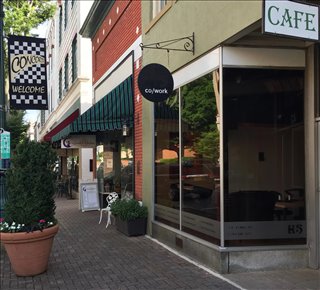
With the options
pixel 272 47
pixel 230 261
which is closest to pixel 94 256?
pixel 230 261

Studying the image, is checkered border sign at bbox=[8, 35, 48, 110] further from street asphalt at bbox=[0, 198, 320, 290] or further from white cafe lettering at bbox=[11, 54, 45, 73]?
street asphalt at bbox=[0, 198, 320, 290]

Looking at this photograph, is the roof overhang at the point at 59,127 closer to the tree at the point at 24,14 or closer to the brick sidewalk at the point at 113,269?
the tree at the point at 24,14

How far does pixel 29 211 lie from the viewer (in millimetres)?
6348

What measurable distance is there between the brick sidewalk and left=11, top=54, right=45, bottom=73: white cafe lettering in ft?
11.6

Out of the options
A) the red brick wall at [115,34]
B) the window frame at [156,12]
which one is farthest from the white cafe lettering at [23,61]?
the red brick wall at [115,34]

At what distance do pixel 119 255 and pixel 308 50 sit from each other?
451 centimetres

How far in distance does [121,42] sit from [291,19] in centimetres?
804

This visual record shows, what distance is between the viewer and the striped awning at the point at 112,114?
10.9 metres

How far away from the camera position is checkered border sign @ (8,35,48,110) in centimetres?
874

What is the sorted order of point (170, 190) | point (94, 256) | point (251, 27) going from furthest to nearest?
point (170, 190) < point (94, 256) < point (251, 27)

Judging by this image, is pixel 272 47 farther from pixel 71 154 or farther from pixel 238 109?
pixel 71 154

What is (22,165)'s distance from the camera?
6.70 m

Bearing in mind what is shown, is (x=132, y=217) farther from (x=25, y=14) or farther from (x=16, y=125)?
(x=16, y=125)

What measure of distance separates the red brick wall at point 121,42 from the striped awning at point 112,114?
0.32 metres
